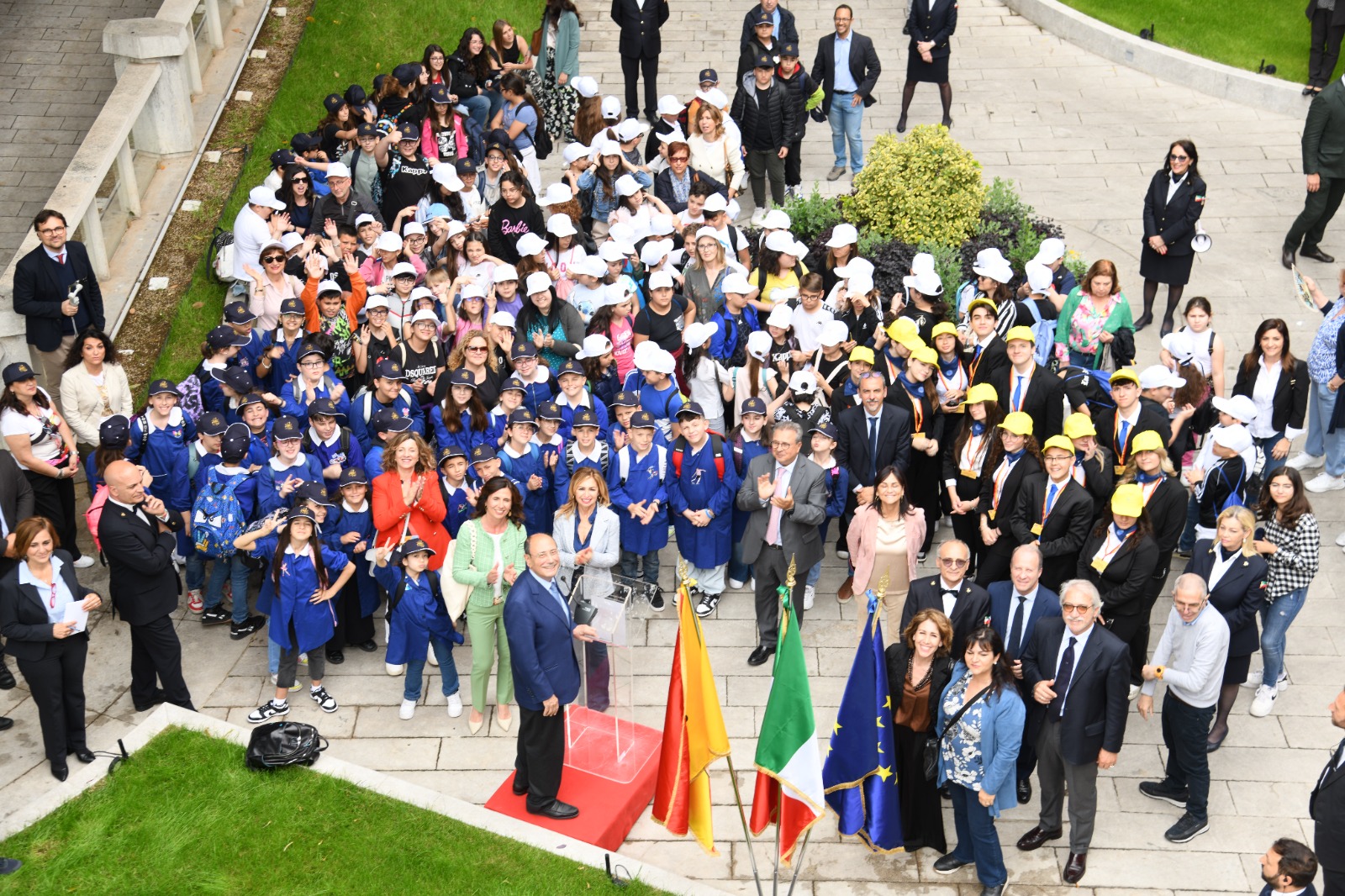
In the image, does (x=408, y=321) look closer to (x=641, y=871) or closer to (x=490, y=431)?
(x=490, y=431)

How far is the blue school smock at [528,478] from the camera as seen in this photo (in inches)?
452

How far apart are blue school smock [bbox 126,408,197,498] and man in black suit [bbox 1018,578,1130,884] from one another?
660 cm

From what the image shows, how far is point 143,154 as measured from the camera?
1631 centimetres

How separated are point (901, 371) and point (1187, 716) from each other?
3736 millimetres

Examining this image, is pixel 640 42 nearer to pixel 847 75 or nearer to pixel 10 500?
pixel 847 75

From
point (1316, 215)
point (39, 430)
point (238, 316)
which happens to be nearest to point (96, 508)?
point (39, 430)

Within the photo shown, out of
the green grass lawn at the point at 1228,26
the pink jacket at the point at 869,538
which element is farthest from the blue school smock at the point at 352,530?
the green grass lawn at the point at 1228,26

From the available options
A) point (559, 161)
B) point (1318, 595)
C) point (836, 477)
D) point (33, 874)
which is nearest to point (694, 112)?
point (559, 161)

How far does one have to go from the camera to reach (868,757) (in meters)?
9.09

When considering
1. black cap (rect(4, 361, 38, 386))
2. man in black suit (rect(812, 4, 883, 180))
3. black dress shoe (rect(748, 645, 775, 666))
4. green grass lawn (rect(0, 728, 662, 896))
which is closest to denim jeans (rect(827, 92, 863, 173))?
man in black suit (rect(812, 4, 883, 180))

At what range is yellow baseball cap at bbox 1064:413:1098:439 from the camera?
10938mm

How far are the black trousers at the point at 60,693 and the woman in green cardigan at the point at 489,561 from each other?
2642 millimetres

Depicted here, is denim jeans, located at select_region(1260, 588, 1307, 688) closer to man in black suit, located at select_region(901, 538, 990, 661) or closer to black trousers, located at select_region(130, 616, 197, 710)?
man in black suit, located at select_region(901, 538, 990, 661)

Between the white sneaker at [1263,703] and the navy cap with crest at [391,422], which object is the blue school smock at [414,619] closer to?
the navy cap with crest at [391,422]
